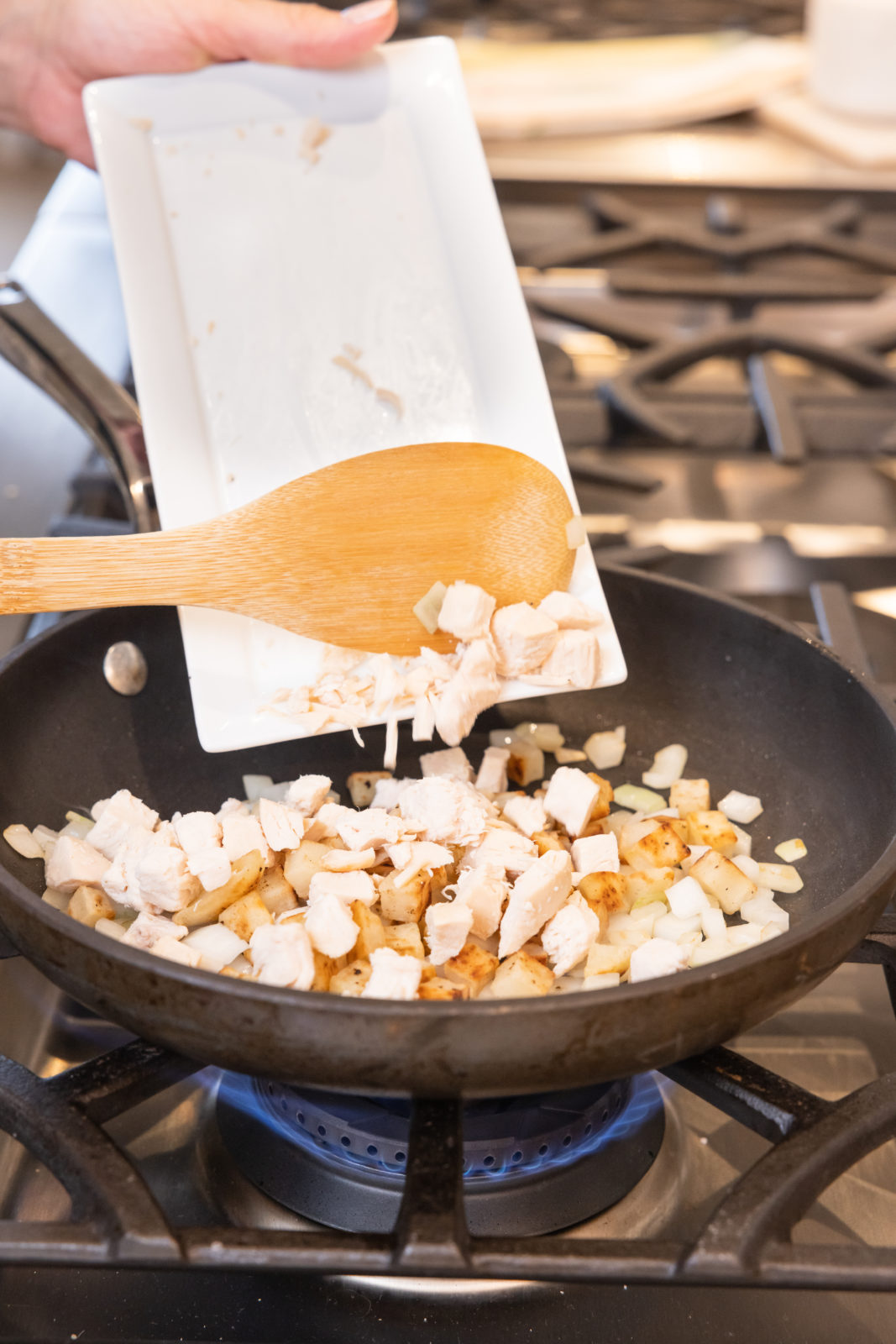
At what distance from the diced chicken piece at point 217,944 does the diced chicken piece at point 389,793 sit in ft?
0.52

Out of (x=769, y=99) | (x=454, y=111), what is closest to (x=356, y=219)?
(x=454, y=111)

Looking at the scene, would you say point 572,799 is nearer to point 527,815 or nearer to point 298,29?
point 527,815

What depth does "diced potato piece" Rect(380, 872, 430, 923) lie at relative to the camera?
2.37 feet

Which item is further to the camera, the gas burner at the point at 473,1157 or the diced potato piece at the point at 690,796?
the diced potato piece at the point at 690,796

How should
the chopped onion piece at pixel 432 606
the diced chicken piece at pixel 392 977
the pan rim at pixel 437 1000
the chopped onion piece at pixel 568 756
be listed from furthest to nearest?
the chopped onion piece at pixel 568 756 → the chopped onion piece at pixel 432 606 → the diced chicken piece at pixel 392 977 → the pan rim at pixel 437 1000

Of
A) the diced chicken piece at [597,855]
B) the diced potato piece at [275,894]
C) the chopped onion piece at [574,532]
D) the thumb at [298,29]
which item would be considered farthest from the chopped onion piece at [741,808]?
the thumb at [298,29]

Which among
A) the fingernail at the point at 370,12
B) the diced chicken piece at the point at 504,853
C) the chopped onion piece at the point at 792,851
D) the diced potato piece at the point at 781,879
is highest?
the fingernail at the point at 370,12

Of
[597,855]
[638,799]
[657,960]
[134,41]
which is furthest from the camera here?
[134,41]

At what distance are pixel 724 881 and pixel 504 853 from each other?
14 centimetres

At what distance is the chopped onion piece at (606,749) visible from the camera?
935 millimetres

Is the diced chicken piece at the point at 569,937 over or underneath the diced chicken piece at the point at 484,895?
underneath

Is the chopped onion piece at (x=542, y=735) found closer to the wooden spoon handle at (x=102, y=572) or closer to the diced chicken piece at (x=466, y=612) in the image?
the diced chicken piece at (x=466, y=612)

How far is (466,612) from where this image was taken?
812 mm

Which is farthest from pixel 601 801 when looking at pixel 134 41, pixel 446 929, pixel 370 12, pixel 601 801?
pixel 134 41
